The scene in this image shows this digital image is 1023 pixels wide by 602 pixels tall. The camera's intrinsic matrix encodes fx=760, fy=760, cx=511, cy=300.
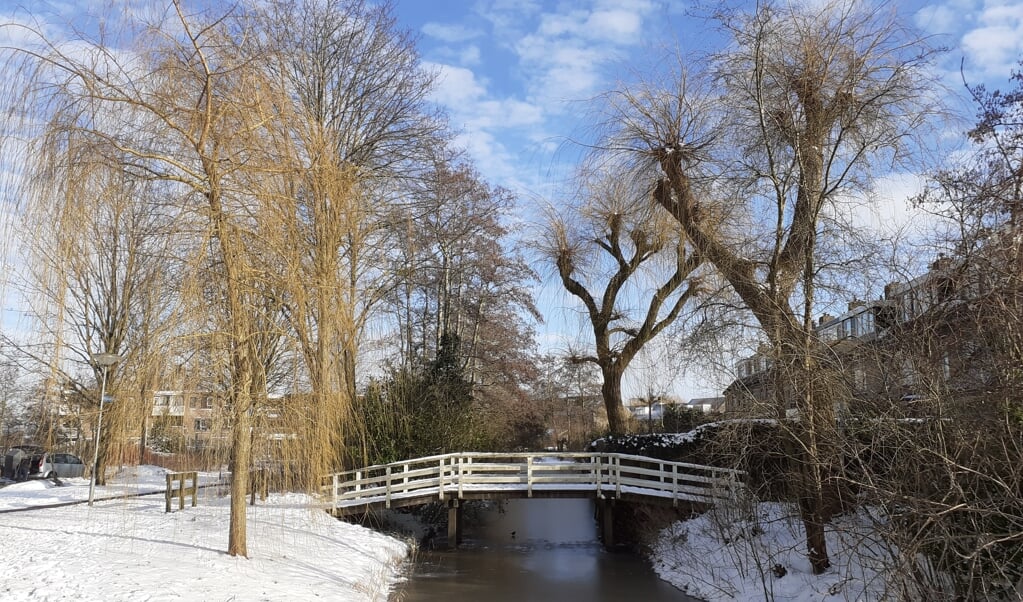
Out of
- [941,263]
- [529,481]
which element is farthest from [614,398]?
[941,263]

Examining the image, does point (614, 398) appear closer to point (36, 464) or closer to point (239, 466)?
point (239, 466)

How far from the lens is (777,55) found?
10945 mm

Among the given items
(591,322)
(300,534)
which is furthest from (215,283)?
(591,322)

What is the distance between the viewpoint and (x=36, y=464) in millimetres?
26578

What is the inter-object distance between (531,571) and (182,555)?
680 centimetres

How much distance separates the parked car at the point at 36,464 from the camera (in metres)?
25.9

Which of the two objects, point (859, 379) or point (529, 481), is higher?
point (859, 379)

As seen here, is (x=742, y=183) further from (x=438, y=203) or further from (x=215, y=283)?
(x=438, y=203)

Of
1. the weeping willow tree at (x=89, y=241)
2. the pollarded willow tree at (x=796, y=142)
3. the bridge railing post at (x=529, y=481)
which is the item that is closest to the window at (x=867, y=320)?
the pollarded willow tree at (x=796, y=142)

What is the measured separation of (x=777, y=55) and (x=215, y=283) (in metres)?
8.26

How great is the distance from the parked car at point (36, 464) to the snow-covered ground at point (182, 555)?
11712 mm

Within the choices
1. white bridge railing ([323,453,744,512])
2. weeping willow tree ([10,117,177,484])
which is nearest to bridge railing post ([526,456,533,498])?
white bridge railing ([323,453,744,512])

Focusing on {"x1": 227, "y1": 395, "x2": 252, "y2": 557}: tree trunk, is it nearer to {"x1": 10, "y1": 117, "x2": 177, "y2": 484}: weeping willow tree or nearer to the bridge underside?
{"x1": 10, "y1": 117, "x2": 177, "y2": 484}: weeping willow tree

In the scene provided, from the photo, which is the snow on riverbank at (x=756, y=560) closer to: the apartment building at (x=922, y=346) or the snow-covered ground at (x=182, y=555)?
the apartment building at (x=922, y=346)
